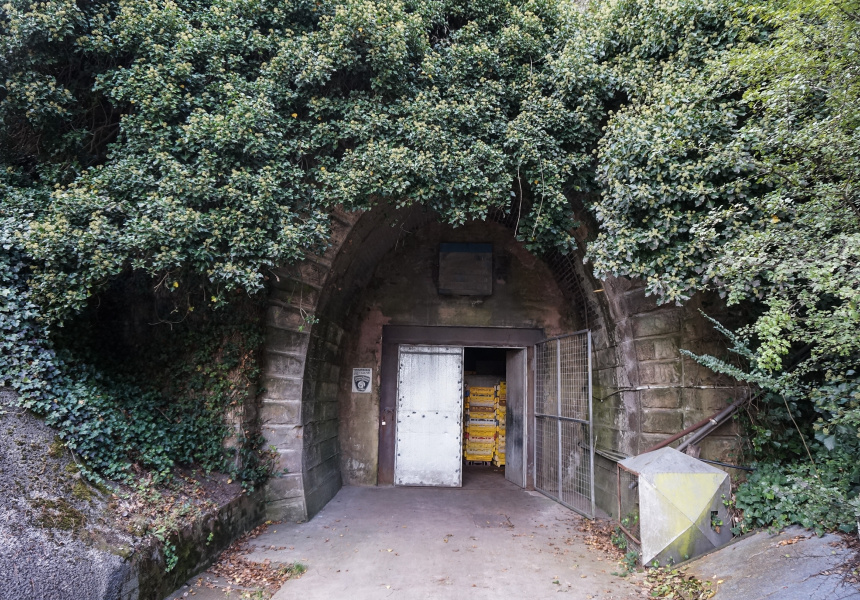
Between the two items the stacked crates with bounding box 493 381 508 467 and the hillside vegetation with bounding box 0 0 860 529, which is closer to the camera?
the hillside vegetation with bounding box 0 0 860 529

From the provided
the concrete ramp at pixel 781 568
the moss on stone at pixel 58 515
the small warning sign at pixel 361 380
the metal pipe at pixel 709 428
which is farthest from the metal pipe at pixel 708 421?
the moss on stone at pixel 58 515

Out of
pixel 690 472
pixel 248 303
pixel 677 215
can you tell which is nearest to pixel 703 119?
pixel 677 215

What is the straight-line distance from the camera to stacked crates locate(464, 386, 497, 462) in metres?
9.54

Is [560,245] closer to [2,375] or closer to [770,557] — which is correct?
[770,557]

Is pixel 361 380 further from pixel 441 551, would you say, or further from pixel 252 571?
pixel 252 571

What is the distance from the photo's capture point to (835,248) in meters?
3.17

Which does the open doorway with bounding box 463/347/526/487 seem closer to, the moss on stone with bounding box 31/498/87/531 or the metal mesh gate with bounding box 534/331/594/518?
the metal mesh gate with bounding box 534/331/594/518

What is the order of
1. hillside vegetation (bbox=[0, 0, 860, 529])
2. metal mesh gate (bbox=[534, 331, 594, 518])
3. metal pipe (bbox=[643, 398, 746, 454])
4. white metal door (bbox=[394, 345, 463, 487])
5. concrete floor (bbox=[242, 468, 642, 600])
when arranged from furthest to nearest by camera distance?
white metal door (bbox=[394, 345, 463, 487])
metal mesh gate (bbox=[534, 331, 594, 518])
metal pipe (bbox=[643, 398, 746, 454])
concrete floor (bbox=[242, 468, 642, 600])
hillside vegetation (bbox=[0, 0, 860, 529])

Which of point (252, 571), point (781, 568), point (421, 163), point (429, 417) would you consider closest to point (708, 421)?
point (781, 568)

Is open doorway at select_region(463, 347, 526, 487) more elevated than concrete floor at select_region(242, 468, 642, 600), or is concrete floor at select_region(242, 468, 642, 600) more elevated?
open doorway at select_region(463, 347, 526, 487)

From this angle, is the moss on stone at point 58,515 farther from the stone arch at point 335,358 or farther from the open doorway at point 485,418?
the open doorway at point 485,418

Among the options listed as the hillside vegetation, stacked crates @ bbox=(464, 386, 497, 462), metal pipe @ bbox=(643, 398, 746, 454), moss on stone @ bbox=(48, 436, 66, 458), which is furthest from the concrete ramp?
stacked crates @ bbox=(464, 386, 497, 462)

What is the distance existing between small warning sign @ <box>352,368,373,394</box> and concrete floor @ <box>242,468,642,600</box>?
1.56m

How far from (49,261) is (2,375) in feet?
3.13
